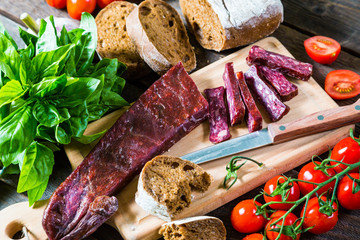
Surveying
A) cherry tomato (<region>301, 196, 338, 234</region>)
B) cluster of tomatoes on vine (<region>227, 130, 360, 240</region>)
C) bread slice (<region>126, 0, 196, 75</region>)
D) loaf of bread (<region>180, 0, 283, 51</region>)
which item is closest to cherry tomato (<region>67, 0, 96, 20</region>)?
bread slice (<region>126, 0, 196, 75</region>)

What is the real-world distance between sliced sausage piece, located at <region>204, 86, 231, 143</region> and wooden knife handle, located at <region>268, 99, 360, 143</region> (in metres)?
0.34

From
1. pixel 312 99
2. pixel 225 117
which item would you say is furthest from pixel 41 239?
pixel 312 99

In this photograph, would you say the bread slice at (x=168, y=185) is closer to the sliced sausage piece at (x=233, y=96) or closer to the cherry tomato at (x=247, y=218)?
the cherry tomato at (x=247, y=218)

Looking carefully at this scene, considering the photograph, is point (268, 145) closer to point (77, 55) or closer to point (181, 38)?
point (181, 38)

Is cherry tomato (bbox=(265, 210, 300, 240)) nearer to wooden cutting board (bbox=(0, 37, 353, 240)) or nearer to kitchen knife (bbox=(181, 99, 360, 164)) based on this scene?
wooden cutting board (bbox=(0, 37, 353, 240))

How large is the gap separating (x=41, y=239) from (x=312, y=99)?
7.42ft

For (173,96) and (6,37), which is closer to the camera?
(6,37)

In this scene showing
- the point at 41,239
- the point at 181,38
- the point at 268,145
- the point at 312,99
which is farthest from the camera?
the point at 181,38

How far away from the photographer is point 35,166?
2.89m

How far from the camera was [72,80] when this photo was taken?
8.95 feet

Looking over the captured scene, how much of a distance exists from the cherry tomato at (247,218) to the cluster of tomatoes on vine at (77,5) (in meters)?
2.32

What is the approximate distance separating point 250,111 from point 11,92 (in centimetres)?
167

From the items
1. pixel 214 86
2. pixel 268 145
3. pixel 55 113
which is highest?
pixel 55 113

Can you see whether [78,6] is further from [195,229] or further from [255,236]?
[255,236]
